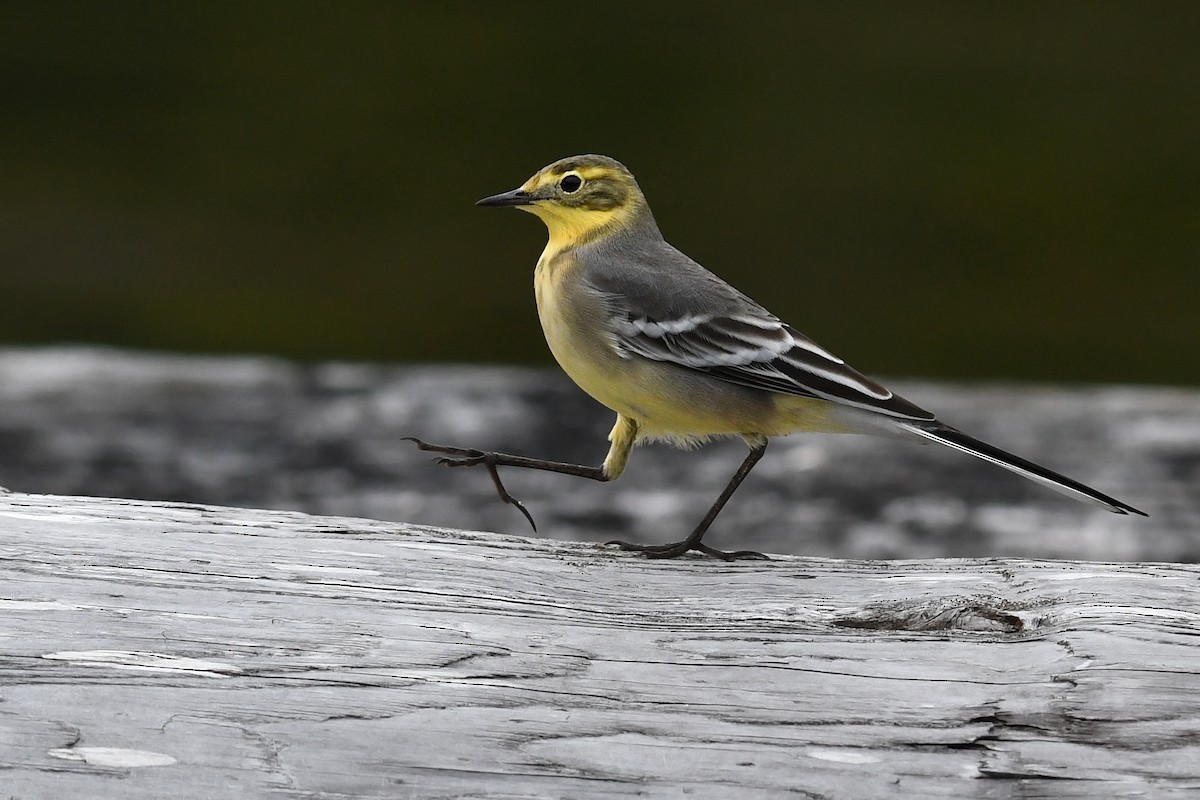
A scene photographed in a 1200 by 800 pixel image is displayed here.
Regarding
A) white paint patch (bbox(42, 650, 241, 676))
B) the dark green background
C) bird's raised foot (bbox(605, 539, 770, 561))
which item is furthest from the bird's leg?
the dark green background

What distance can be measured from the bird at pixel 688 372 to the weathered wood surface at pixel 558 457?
1.68ft

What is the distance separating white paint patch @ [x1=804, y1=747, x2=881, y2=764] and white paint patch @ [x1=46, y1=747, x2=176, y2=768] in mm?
998

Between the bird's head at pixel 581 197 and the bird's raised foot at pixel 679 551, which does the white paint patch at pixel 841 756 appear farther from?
the bird's head at pixel 581 197

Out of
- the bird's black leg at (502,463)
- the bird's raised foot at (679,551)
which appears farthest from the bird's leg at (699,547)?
the bird's black leg at (502,463)

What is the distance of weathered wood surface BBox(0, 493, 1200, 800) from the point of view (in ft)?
7.40

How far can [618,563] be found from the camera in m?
3.13

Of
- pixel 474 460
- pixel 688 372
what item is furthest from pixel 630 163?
pixel 688 372

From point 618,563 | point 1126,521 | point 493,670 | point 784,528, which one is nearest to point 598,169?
point 784,528

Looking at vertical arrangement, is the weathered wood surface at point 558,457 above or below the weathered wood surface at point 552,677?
above

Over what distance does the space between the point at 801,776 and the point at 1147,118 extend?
34.7ft

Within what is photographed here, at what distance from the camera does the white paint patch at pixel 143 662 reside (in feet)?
7.86

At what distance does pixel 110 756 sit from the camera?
2.24 metres

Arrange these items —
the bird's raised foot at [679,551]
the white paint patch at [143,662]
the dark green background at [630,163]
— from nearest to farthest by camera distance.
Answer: the white paint patch at [143,662] < the bird's raised foot at [679,551] < the dark green background at [630,163]

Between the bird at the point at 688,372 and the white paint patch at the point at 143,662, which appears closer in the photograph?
the white paint patch at the point at 143,662
